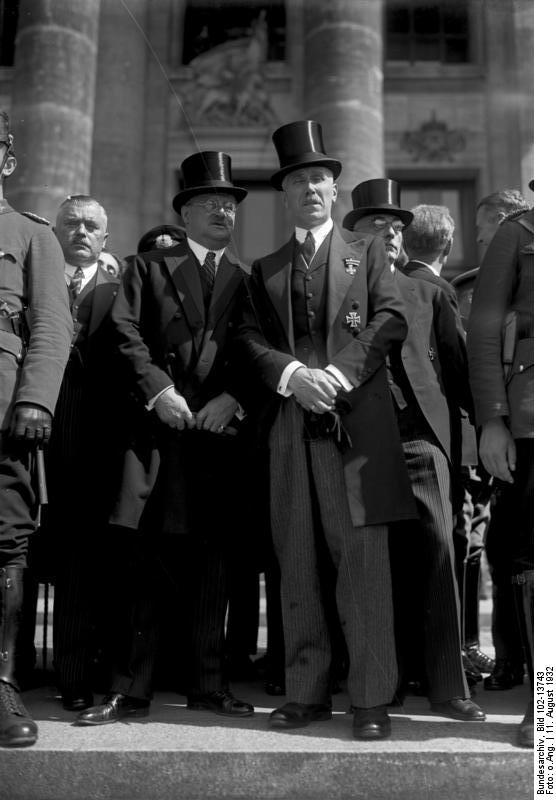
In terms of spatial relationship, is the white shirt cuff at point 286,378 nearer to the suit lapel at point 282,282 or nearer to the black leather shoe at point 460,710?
the suit lapel at point 282,282

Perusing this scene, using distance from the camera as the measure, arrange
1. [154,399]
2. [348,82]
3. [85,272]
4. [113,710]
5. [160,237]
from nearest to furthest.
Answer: [113,710]
[154,399]
[85,272]
[160,237]
[348,82]

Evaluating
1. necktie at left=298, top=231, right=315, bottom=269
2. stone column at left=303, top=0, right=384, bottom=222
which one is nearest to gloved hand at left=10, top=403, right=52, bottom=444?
necktie at left=298, top=231, right=315, bottom=269

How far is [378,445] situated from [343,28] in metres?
10.5

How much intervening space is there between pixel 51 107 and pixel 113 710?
918 centimetres

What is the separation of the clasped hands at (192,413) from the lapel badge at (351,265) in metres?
0.70

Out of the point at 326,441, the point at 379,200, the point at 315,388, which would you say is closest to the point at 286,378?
the point at 315,388

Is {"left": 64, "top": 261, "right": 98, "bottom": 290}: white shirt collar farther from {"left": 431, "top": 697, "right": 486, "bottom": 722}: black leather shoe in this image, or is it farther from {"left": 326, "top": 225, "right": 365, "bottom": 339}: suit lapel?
{"left": 431, "top": 697, "right": 486, "bottom": 722}: black leather shoe

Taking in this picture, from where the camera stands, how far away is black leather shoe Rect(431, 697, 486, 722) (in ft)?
Result: 11.5

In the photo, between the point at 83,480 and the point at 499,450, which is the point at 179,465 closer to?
the point at 83,480

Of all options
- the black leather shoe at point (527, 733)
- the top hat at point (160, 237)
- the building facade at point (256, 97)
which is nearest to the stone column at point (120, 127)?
the building facade at point (256, 97)

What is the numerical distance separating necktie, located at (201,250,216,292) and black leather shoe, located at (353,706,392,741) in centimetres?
184

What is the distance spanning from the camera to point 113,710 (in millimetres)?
3502

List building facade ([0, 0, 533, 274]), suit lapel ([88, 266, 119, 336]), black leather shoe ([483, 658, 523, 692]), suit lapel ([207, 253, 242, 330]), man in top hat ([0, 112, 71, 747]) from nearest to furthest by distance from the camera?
1. man in top hat ([0, 112, 71, 747])
2. suit lapel ([207, 253, 242, 330])
3. suit lapel ([88, 266, 119, 336])
4. black leather shoe ([483, 658, 523, 692])
5. building facade ([0, 0, 533, 274])

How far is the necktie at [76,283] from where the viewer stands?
4.23 metres
